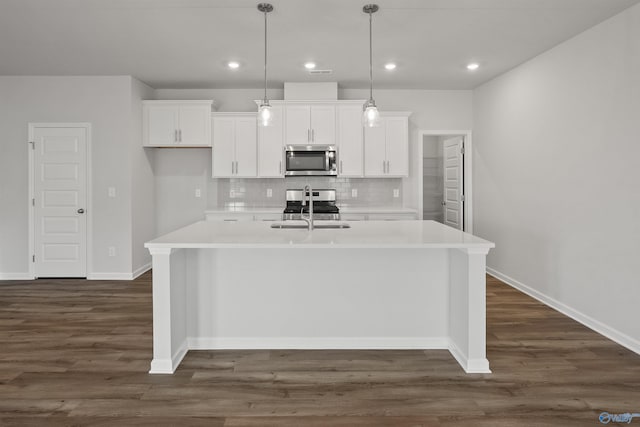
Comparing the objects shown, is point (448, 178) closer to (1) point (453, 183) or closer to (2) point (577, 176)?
(1) point (453, 183)

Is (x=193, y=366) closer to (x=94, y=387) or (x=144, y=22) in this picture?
(x=94, y=387)

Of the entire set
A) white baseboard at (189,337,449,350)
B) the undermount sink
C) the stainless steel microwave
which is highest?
the stainless steel microwave

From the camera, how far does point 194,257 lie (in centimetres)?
321

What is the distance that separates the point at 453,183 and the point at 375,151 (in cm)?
157

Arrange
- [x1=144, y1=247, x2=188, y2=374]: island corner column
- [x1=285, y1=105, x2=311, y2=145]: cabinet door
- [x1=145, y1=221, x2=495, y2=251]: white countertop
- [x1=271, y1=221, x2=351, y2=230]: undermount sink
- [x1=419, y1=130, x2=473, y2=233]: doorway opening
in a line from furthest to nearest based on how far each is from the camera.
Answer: [x1=419, y1=130, x2=473, y2=233]: doorway opening → [x1=285, y1=105, x2=311, y2=145]: cabinet door → [x1=271, y1=221, x2=351, y2=230]: undermount sink → [x1=144, y1=247, x2=188, y2=374]: island corner column → [x1=145, y1=221, x2=495, y2=251]: white countertop

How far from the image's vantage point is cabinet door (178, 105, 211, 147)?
19.0 feet

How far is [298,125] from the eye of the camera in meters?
5.76

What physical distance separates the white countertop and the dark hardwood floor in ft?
2.67

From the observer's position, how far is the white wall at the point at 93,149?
5488 millimetres

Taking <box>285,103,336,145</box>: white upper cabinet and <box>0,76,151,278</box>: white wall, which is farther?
<box>285,103,336,145</box>: white upper cabinet

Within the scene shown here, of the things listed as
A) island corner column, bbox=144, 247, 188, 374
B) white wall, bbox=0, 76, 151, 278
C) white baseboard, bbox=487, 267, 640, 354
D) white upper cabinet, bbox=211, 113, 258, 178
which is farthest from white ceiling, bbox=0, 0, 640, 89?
white baseboard, bbox=487, 267, 640, 354

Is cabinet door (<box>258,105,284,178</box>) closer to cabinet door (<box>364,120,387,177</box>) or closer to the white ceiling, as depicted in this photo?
the white ceiling

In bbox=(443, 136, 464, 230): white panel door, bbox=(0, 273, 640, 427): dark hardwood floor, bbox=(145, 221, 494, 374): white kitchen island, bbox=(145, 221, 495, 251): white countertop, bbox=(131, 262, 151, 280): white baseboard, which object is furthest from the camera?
bbox=(443, 136, 464, 230): white panel door

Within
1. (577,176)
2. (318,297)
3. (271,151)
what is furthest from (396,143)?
(318,297)
